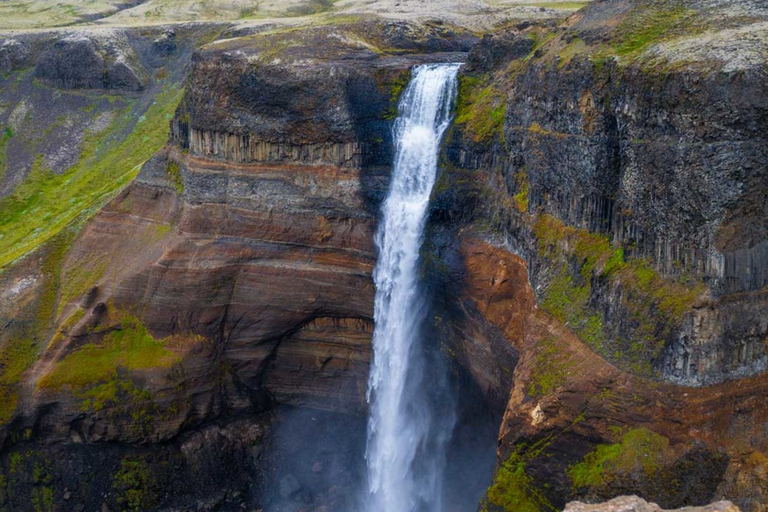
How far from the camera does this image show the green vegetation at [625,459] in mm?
23109

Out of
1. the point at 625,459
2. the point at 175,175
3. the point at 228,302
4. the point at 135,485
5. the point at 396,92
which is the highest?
the point at 396,92

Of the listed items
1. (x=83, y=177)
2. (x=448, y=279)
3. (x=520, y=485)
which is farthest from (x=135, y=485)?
(x=83, y=177)

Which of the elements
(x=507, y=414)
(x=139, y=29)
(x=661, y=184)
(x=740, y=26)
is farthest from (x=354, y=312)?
(x=139, y=29)

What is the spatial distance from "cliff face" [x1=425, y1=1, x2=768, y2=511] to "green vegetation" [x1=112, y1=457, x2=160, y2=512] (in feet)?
66.0

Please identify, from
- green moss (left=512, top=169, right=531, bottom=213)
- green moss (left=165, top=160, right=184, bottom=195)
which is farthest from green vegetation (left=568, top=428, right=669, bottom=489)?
green moss (left=165, top=160, right=184, bottom=195)

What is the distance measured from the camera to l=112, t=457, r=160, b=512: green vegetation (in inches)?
1537

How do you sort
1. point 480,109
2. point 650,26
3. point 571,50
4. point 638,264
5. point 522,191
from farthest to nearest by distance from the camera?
1. point 480,109
2. point 522,191
3. point 571,50
4. point 650,26
5. point 638,264

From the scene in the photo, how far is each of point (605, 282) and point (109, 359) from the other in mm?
26724

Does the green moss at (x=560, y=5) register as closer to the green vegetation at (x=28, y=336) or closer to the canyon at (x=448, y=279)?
the canyon at (x=448, y=279)

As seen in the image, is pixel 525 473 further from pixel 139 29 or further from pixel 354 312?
pixel 139 29

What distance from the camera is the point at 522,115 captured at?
105 feet

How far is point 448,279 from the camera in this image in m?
35.5

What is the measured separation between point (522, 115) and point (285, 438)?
22254mm

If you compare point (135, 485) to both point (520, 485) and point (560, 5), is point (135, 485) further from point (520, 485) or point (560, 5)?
point (560, 5)
